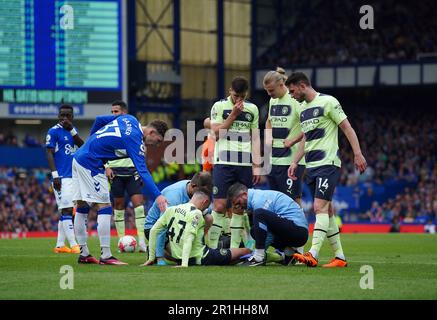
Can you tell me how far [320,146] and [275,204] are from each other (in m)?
0.99

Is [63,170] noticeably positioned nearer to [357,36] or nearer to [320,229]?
[320,229]

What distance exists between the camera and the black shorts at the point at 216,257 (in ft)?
41.6

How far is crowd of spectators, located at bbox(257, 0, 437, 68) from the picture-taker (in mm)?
45906

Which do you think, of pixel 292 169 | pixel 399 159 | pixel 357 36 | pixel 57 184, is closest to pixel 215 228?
pixel 292 169

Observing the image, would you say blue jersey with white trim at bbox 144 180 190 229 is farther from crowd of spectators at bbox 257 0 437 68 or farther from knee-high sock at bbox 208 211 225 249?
crowd of spectators at bbox 257 0 437 68

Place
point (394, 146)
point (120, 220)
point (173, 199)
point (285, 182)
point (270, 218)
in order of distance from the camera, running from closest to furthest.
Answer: point (270, 218) → point (173, 199) → point (285, 182) → point (120, 220) → point (394, 146)

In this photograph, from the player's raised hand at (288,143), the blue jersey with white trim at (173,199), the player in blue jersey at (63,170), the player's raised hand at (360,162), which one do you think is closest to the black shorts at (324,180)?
the player's raised hand at (360,162)

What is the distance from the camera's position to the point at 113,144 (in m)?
12.8

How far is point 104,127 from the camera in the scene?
13.0 meters

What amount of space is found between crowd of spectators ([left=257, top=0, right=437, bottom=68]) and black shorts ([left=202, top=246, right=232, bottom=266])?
33484 mm

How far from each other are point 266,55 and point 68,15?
17480 millimetres
